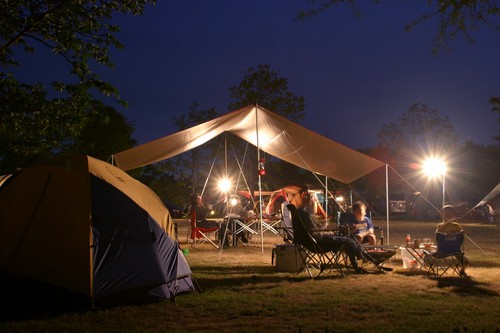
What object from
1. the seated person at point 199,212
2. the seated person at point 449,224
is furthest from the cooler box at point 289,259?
the seated person at point 199,212

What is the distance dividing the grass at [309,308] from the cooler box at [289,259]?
0.84 ft

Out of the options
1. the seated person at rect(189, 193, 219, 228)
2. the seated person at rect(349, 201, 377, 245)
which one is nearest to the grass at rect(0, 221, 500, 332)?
the seated person at rect(349, 201, 377, 245)

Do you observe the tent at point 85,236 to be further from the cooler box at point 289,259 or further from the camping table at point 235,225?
the camping table at point 235,225

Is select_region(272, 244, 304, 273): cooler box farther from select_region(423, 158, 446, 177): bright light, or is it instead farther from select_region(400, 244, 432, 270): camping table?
select_region(423, 158, 446, 177): bright light

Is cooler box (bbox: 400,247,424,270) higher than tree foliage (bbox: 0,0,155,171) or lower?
lower

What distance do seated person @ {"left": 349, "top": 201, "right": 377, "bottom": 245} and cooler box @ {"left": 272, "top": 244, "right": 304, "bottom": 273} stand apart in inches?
70.2

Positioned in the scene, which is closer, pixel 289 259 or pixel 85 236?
pixel 85 236

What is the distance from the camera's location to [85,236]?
18.8ft

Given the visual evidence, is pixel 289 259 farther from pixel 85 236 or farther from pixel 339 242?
pixel 85 236

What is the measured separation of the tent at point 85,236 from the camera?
5688 mm

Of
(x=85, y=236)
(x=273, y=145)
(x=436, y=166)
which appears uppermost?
(x=273, y=145)

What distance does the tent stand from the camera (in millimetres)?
5688

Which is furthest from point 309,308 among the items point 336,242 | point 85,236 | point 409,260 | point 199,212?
point 199,212

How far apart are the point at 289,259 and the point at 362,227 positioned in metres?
2.10
